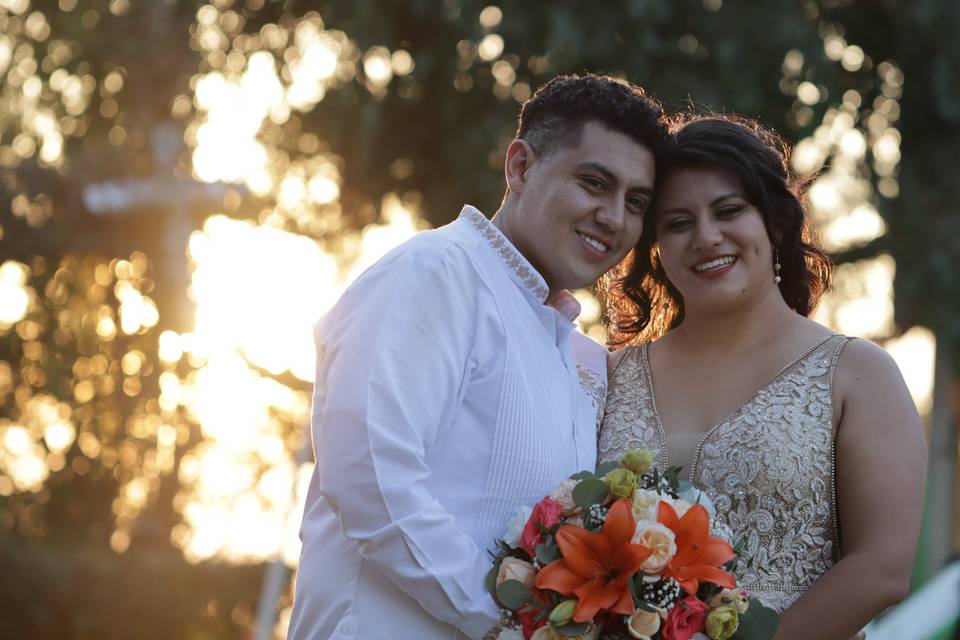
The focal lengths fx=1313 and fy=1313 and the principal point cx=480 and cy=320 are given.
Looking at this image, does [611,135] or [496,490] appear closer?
[496,490]

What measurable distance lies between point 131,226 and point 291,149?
1728mm

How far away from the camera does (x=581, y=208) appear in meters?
3.66

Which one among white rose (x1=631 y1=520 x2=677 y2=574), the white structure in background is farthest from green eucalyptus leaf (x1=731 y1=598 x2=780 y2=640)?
the white structure in background

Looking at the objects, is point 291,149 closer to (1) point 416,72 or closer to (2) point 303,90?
(2) point 303,90

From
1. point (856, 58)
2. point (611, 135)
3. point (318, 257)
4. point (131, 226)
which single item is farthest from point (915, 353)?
point (611, 135)

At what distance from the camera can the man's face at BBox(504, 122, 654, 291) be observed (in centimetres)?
368

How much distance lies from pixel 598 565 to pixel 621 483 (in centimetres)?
21

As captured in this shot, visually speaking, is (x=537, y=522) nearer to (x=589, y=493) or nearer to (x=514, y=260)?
(x=589, y=493)

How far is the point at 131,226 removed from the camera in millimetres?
11312

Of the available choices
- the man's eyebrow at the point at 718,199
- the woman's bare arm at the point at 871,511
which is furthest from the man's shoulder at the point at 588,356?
the woman's bare arm at the point at 871,511

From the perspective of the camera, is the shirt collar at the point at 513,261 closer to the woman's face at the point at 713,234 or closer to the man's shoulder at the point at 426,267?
the man's shoulder at the point at 426,267

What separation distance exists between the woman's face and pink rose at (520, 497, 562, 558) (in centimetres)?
117

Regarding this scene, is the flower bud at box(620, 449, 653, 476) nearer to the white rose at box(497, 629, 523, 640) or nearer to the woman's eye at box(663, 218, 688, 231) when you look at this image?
the white rose at box(497, 629, 523, 640)

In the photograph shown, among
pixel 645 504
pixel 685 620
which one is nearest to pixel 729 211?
pixel 645 504
